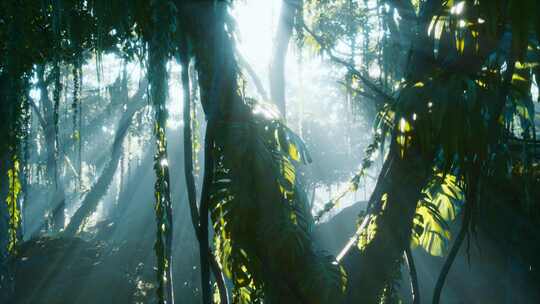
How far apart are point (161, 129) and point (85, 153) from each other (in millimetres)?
29390

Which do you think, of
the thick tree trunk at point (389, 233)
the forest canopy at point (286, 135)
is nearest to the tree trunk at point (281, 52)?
the forest canopy at point (286, 135)

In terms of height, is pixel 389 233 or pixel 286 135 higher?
pixel 286 135

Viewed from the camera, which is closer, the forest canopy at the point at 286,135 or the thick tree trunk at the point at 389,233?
the forest canopy at the point at 286,135

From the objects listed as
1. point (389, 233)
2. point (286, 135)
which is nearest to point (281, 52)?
point (286, 135)

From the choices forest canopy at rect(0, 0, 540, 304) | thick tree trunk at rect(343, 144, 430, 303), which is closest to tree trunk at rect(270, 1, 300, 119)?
Result: forest canopy at rect(0, 0, 540, 304)

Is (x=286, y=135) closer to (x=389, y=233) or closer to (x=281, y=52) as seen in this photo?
(x=389, y=233)

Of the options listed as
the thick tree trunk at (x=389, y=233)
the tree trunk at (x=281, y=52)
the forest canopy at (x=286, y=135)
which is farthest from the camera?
the tree trunk at (x=281, y=52)

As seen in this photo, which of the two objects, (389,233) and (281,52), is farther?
(281,52)

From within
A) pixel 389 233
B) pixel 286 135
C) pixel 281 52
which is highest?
pixel 281 52

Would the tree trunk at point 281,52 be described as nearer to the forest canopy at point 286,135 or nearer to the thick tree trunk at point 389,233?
the forest canopy at point 286,135

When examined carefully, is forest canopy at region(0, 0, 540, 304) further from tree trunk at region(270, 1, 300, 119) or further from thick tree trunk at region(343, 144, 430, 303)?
tree trunk at region(270, 1, 300, 119)

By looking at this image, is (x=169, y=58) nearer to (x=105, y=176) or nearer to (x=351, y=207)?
(x=351, y=207)

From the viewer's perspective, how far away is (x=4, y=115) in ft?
11.4

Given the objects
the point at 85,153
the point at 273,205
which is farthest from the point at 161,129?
the point at 85,153
